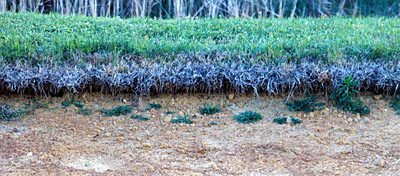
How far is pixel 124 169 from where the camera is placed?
2.83m

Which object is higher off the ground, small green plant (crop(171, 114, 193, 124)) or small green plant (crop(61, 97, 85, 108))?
small green plant (crop(61, 97, 85, 108))

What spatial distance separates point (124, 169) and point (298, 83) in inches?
61.3

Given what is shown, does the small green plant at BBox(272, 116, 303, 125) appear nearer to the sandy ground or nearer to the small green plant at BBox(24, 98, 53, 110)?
the sandy ground

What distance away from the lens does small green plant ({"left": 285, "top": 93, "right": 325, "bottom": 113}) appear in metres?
3.52

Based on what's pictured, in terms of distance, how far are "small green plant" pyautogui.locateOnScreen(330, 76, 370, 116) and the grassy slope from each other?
0.32m

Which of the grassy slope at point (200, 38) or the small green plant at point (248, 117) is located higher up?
the grassy slope at point (200, 38)

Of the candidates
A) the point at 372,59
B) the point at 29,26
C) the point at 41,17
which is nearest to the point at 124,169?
the point at 372,59

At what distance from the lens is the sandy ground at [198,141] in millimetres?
2844

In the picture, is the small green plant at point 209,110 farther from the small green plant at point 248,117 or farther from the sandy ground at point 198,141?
the small green plant at point 248,117

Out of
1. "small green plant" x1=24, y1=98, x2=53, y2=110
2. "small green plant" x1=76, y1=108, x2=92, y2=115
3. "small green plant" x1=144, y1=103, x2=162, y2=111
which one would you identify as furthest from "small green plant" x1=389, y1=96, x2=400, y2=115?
"small green plant" x1=24, y1=98, x2=53, y2=110

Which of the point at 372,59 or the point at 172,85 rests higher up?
the point at 372,59

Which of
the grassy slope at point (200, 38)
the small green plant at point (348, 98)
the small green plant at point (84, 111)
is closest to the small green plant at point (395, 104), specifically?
the small green plant at point (348, 98)

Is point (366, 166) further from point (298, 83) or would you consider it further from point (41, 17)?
point (41, 17)

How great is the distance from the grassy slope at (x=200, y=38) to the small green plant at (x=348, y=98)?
0.32 meters
